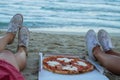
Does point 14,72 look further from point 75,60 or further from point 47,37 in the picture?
point 47,37

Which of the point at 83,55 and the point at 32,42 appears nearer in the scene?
the point at 83,55

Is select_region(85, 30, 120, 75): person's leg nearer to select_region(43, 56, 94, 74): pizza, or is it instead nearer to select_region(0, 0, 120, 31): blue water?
select_region(43, 56, 94, 74): pizza

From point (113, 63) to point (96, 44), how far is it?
515 millimetres

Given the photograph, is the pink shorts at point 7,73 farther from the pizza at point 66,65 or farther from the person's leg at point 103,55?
the person's leg at point 103,55

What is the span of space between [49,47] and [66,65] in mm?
880

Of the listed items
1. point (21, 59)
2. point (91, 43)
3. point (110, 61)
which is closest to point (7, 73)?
point (21, 59)

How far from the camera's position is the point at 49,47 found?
3365 millimetres

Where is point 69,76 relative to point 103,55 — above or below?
below

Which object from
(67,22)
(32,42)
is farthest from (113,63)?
(67,22)

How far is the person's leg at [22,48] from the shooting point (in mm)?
2368

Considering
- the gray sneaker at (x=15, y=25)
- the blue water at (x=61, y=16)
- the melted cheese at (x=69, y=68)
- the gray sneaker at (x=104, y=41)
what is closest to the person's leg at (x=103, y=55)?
the gray sneaker at (x=104, y=41)

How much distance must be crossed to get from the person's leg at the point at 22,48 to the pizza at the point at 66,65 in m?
0.19

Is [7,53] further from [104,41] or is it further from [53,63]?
[104,41]

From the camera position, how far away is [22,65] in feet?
7.89
